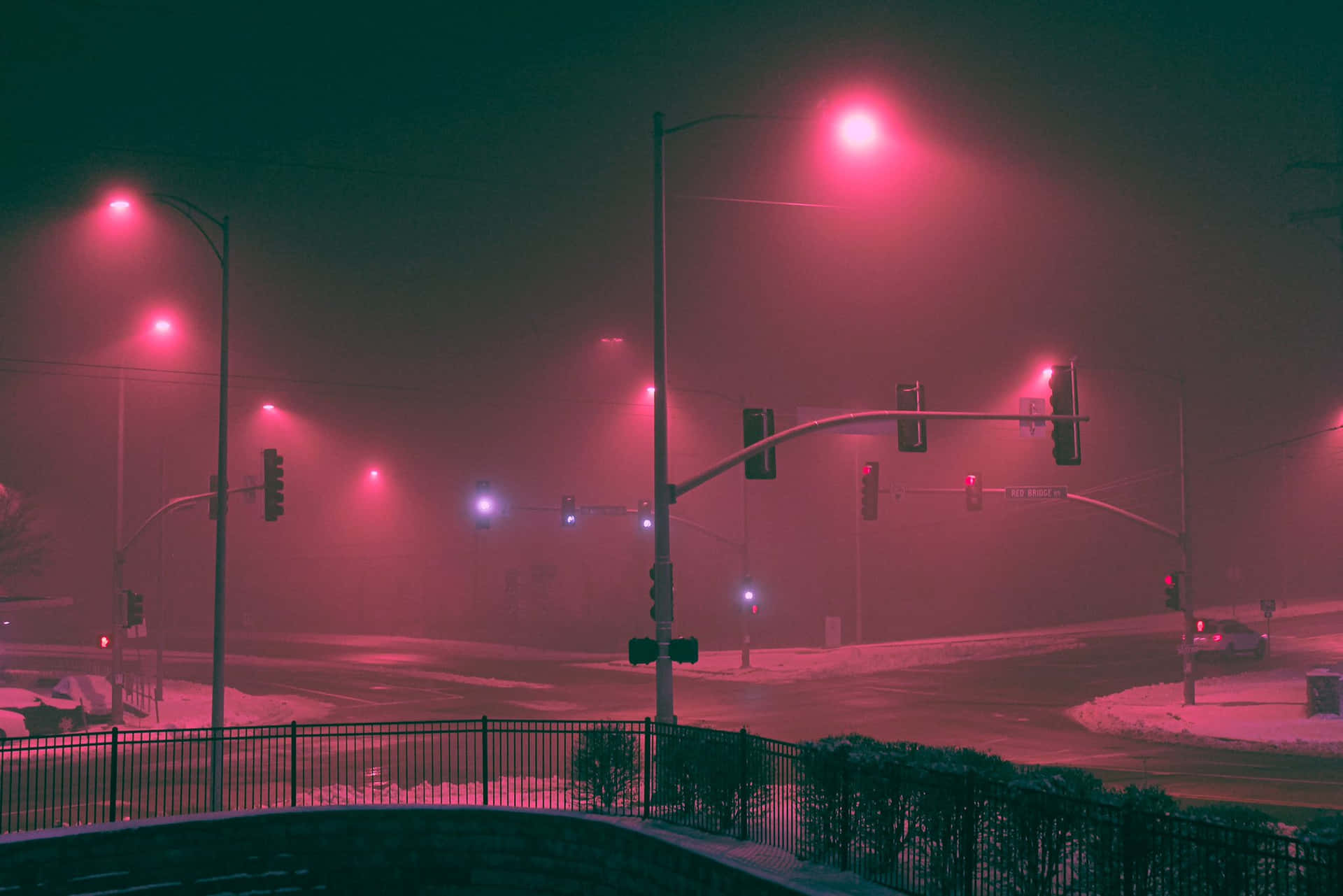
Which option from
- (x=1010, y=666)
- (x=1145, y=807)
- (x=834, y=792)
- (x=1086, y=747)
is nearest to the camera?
(x=1145, y=807)

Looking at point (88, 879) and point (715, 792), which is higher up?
point (715, 792)

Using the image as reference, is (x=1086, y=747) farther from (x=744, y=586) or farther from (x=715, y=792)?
(x=744, y=586)

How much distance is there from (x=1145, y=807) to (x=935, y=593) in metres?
62.3

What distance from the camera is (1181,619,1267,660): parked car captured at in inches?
1807

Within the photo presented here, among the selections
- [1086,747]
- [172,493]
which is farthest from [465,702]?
[172,493]

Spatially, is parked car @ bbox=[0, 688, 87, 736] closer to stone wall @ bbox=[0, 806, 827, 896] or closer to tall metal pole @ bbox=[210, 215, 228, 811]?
tall metal pole @ bbox=[210, 215, 228, 811]

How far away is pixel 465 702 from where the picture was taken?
3669cm

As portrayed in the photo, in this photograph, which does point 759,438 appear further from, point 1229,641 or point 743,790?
point 1229,641

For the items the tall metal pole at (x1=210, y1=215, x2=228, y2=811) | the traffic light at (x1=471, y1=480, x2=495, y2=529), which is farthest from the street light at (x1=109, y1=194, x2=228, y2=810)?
the traffic light at (x1=471, y1=480, x2=495, y2=529)

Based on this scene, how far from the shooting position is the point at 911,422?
19906 mm

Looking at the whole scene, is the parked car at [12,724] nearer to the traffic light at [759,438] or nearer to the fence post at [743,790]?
the traffic light at [759,438]

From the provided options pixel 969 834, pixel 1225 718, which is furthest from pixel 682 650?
pixel 1225 718

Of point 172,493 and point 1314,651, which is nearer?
point 1314,651

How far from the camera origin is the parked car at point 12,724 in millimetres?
26312
